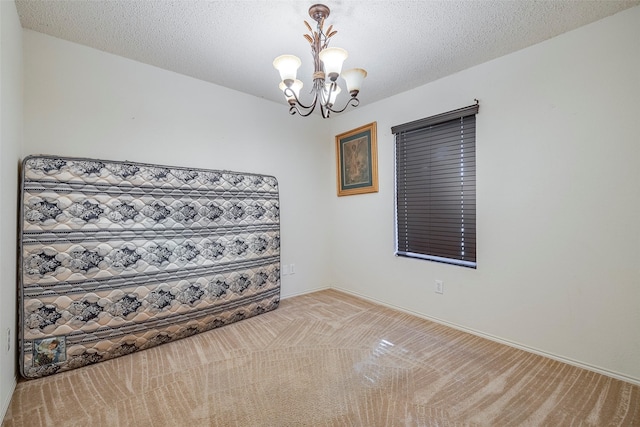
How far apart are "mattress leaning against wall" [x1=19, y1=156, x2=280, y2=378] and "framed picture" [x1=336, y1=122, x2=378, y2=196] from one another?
1276mm

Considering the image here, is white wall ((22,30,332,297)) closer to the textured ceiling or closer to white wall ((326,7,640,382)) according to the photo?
the textured ceiling

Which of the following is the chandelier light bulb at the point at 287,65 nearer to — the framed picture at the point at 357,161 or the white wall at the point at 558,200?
the white wall at the point at 558,200

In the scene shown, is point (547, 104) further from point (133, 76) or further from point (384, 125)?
point (133, 76)

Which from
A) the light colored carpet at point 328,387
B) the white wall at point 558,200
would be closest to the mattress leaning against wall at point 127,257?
the light colored carpet at point 328,387

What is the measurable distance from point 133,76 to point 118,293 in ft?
6.02

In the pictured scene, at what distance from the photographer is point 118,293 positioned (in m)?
2.15

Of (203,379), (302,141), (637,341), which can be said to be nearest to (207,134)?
(302,141)

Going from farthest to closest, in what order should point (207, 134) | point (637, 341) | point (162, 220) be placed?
point (207, 134) → point (162, 220) → point (637, 341)

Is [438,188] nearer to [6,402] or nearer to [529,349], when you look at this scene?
[529,349]

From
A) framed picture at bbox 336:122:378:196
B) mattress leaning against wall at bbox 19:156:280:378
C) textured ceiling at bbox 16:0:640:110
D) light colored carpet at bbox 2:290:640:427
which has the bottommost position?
light colored carpet at bbox 2:290:640:427

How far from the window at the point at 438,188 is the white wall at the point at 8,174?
9.98 ft

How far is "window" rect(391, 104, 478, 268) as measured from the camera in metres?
2.56

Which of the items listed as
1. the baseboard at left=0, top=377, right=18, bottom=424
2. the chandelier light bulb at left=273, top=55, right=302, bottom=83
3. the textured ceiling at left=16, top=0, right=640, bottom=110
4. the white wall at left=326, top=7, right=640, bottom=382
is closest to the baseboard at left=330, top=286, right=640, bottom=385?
the white wall at left=326, top=7, right=640, bottom=382

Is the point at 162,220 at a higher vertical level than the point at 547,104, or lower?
lower
